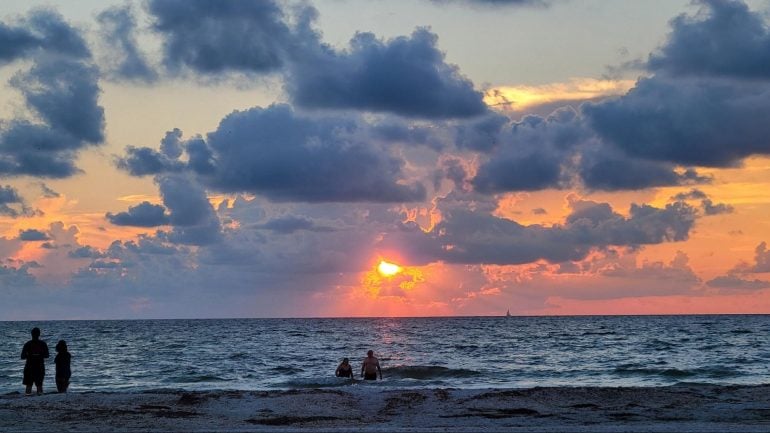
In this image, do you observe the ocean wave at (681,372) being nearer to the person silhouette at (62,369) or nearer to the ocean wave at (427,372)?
the ocean wave at (427,372)

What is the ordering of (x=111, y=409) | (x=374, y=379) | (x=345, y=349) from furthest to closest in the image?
1. (x=345, y=349)
2. (x=374, y=379)
3. (x=111, y=409)

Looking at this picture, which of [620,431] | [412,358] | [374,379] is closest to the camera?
[620,431]

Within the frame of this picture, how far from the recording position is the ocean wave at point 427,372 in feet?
165

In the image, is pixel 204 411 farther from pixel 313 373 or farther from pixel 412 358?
pixel 412 358

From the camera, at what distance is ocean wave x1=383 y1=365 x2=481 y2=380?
5026cm

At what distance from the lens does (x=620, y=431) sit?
18.5m

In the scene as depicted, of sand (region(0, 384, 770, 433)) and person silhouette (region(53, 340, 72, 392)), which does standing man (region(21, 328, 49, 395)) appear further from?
sand (region(0, 384, 770, 433))

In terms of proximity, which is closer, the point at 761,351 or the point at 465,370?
the point at 465,370

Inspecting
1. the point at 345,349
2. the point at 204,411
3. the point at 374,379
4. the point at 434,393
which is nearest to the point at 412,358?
the point at 345,349

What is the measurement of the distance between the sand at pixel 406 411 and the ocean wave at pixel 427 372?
2071 centimetres

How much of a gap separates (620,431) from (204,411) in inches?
459

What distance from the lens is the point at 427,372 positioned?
5156 cm

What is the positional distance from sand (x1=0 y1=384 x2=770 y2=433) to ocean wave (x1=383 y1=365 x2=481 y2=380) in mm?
20707

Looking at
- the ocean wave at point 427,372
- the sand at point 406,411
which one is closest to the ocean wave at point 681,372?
the ocean wave at point 427,372
